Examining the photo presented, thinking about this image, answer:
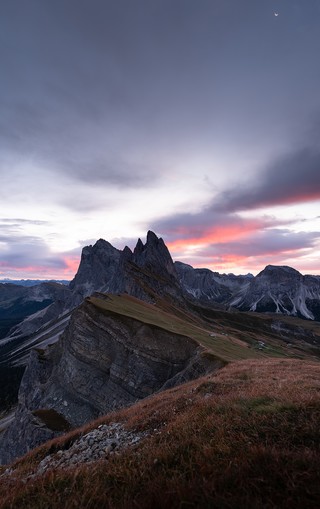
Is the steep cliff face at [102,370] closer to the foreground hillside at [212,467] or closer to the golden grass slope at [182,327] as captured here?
the golden grass slope at [182,327]

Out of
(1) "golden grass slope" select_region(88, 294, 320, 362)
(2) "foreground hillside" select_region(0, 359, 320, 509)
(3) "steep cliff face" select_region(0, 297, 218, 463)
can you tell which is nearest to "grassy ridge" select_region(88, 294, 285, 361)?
(1) "golden grass slope" select_region(88, 294, 320, 362)

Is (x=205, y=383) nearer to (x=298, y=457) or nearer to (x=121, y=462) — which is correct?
(x=121, y=462)

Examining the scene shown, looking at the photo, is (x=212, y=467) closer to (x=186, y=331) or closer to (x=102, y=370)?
(x=186, y=331)

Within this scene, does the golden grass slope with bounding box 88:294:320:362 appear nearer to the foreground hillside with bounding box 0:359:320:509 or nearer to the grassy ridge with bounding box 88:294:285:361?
the grassy ridge with bounding box 88:294:285:361

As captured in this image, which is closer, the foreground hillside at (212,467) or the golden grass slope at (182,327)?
the foreground hillside at (212,467)

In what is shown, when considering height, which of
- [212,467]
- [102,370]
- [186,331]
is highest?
[212,467]

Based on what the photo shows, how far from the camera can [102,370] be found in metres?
51.7

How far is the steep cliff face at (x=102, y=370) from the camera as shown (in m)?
42.7

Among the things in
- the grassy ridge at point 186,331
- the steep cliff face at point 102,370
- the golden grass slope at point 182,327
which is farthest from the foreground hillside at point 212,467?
Answer: the steep cliff face at point 102,370

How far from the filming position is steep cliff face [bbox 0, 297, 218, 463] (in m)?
42.7

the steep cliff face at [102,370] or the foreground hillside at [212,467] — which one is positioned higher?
the foreground hillside at [212,467]

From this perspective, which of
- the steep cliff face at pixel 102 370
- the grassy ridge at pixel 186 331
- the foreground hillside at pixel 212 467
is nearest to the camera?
the foreground hillside at pixel 212 467

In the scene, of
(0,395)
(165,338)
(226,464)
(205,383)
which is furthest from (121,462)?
(0,395)

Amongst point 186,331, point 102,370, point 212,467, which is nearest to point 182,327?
point 186,331
